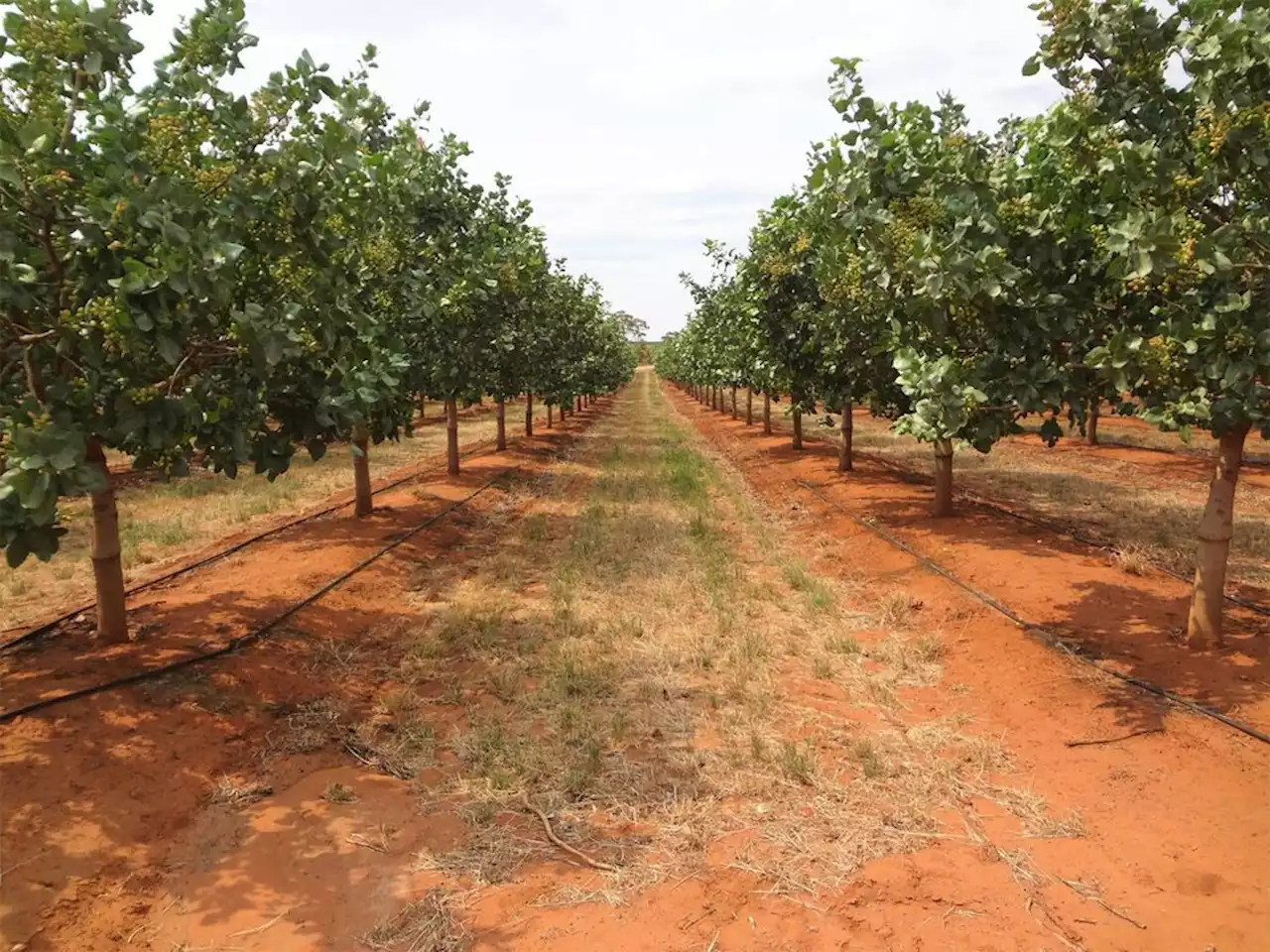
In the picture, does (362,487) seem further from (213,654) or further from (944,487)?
(944,487)

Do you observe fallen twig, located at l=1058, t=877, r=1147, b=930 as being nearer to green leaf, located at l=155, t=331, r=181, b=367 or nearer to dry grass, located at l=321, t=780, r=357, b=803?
dry grass, located at l=321, t=780, r=357, b=803

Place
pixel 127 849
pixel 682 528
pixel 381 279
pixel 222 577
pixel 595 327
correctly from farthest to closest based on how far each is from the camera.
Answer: pixel 595 327
pixel 682 528
pixel 381 279
pixel 222 577
pixel 127 849

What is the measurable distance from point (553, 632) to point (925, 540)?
6396mm

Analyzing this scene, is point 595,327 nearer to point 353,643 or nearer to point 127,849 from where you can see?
point 353,643

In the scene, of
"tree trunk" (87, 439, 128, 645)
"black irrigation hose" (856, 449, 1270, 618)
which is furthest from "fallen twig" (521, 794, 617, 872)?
"black irrigation hose" (856, 449, 1270, 618)

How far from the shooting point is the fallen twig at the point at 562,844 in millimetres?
4871

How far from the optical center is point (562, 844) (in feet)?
16.7

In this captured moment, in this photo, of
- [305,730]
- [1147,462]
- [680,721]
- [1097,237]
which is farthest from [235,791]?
[1147,462]

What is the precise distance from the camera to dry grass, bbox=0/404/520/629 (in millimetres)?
10219

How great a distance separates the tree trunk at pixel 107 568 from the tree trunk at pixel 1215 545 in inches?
367

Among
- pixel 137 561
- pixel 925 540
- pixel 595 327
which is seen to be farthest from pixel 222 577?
pixel 595 327

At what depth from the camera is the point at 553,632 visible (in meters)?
8.91

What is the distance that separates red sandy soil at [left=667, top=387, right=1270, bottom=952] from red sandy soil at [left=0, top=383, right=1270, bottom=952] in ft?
0.07

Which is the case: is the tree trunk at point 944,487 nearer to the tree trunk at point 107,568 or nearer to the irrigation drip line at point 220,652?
the irrigation drip line at point 220,652
